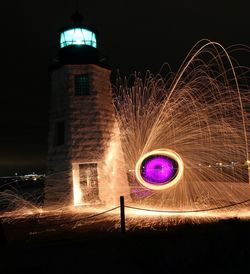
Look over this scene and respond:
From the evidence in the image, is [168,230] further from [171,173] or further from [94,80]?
[94,80]

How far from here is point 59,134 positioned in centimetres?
1720

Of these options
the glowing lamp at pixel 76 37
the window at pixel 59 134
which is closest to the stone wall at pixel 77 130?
the window at pixel 59 134

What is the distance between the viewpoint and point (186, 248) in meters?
7.90

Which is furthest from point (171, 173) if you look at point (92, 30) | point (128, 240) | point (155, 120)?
point (92, 30)

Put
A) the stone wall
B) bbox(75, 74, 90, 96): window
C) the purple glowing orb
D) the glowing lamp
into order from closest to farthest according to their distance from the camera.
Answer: the purple glowing orb < the stone wall < the glowing lamp < bbox(75, 74, 90, 96): window

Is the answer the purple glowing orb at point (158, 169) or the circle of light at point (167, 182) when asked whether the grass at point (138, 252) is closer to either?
the circle of light at point (167, 182)

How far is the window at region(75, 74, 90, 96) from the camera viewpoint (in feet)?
55.7

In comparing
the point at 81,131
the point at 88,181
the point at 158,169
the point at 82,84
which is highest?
the point at 82,84

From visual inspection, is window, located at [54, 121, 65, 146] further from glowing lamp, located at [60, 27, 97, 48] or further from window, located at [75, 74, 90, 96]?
glowing lamp, located at [60, 27, 97, 48]

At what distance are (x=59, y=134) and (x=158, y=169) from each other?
5295 millimetres

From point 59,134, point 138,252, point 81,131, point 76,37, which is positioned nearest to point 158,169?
point 81,131

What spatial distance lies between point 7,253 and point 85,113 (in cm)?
921

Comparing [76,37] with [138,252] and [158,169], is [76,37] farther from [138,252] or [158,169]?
[138,252]

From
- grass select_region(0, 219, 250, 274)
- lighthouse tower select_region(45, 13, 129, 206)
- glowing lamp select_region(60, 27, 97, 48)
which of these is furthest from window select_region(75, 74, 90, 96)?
grass select_region(0, 219, 250, 274)
